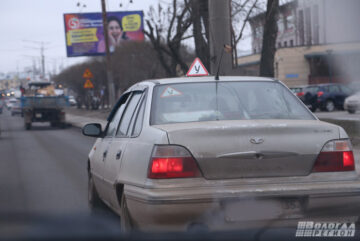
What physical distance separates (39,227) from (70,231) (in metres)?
0.12

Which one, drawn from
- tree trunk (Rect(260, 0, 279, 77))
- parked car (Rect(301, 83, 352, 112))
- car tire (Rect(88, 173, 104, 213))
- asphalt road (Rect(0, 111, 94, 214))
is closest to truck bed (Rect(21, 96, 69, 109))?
asphalt road (Rect(0, 111, 94, 214))

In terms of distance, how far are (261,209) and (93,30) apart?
134 feet

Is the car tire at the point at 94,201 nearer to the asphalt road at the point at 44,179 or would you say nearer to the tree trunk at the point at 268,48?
the asphalt road at the point at 44,179

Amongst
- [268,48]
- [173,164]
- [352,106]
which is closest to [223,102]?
[173,164]

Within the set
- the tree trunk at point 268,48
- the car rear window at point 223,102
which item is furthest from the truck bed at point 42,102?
the car rear window at point 223,102

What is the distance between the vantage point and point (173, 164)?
416cm

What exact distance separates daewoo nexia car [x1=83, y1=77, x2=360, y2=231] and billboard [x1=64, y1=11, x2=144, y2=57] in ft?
131

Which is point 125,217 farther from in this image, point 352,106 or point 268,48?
point 352,106

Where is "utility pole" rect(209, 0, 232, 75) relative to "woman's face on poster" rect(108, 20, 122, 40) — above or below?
below

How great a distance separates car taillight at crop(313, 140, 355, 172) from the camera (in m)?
4.31

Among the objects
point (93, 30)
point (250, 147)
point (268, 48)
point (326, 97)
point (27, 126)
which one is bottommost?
point (27, 126)

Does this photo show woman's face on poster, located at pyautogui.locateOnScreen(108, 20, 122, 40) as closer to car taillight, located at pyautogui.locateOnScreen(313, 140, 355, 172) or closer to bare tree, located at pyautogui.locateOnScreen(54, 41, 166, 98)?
bare tree, located at pyautogui.locateOnScreen(54, 41, 166, 98)

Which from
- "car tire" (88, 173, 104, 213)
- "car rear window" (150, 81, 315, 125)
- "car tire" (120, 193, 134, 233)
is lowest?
"car tire" (88, 173, 104, 213)

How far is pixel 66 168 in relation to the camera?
40.8ft
